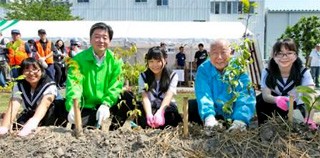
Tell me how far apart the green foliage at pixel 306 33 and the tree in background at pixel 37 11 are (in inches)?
663

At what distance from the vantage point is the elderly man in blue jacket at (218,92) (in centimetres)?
358

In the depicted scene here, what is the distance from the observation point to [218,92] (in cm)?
388

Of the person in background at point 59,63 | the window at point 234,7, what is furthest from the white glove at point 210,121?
the window at point 234,7

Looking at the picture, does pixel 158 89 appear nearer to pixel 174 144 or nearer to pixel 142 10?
pixel 174 144

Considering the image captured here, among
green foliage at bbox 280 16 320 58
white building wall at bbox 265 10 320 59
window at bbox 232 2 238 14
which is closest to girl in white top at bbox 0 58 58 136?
green foliage at bbox 280 16 320 58

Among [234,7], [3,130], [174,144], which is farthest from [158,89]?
[234,7]

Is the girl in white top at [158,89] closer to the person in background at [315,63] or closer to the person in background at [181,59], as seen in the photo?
the person in background at [181,59]

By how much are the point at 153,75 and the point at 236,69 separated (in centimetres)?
132

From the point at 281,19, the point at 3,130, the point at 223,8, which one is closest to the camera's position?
the point at 3,130

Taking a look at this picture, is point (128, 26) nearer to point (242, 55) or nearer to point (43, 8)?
point (242, 55)

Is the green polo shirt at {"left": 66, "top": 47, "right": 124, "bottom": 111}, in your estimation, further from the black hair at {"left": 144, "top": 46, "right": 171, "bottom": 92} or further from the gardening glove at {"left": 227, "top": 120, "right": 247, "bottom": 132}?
the gardening glove at {"left": 227, "top": 120, "right": 247, "bottom": 132}

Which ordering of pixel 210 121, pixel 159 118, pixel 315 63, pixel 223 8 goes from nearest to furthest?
pixel 210 121
pixel 159 118
pixel 315 63
pixel 223 8

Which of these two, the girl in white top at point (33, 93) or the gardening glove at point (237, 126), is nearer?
the gardening glove at point (237, 126)

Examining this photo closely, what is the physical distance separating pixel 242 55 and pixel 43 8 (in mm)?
32215
